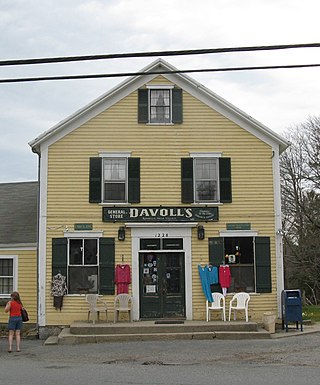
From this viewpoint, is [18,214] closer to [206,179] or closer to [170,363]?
[206,179]

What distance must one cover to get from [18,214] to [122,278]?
6482 millimetres

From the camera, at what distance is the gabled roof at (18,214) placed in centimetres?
2291

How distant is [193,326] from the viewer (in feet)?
62.4

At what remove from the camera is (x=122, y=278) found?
20.6 metres

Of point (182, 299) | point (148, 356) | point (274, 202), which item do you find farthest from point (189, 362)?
point (274, 202)

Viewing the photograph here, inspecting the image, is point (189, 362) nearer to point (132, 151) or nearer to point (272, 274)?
point (272, 274)

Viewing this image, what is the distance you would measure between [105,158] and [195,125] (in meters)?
3.06

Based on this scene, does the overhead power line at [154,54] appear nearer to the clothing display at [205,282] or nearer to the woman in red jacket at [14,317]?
the woman in red jacket at [14,317]

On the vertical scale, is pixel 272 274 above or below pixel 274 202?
below

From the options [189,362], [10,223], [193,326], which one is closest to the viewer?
[189,362]

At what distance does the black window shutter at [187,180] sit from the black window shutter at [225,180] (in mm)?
949

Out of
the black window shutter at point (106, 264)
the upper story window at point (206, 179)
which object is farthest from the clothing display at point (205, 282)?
the black window shutter at point (106, 264)

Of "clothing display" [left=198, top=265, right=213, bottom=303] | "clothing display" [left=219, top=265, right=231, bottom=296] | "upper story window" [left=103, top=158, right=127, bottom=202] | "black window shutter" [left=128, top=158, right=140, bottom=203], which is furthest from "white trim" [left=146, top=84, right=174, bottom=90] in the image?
"clothing display" [left=219, top=265, right=231, bottom=296]

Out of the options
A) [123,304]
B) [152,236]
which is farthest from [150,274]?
[123,304]
